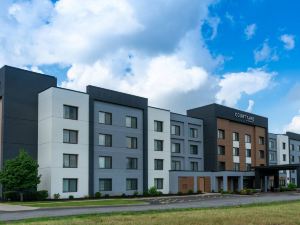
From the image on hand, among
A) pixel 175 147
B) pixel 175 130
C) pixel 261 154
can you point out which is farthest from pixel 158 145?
pixel 261 154

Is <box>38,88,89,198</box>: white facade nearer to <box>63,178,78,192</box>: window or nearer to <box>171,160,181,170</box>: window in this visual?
<box>63,178,78,192</box>: window

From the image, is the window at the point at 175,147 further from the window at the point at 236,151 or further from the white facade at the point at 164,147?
the window at the point at 236,151

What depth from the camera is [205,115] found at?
2699 inches

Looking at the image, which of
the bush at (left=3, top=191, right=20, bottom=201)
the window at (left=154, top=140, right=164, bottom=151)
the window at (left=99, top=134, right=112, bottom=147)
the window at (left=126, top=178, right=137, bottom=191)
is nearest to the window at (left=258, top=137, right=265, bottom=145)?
the window at (left=154, top=140, right=164, bottom=151)

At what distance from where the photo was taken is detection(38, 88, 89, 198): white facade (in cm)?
4522

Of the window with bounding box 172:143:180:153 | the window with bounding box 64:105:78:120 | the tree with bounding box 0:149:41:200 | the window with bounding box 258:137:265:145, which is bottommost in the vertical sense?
the tree with bounding box 0:149:41:200

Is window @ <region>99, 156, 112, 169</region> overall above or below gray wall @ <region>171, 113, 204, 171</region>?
below

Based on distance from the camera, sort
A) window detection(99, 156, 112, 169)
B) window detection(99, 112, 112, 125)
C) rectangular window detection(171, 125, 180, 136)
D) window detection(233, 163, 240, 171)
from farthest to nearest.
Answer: window detection(233, 163, 240, 171) → rectangular window detection(171, 125, 180, 136) → window detection(99, 112, 112, 125) → window detection(99, 156, 112, 169)

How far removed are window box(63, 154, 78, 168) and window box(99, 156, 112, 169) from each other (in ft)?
12.4

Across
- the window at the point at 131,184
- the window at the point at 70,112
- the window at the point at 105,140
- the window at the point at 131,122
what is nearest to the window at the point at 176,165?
the window at the point at 131,184

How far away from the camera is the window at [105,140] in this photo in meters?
50.9

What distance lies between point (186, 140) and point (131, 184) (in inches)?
542

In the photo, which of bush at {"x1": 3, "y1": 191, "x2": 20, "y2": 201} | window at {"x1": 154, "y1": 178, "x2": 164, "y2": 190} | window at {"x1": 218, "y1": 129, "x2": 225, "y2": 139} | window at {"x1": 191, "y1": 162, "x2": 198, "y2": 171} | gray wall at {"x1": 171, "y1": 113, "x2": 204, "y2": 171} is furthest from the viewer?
window at {"x1": 218, "y1": 129, "x2": 225, "y2": 139}

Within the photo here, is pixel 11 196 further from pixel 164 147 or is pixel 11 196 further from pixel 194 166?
pixel 194 166
